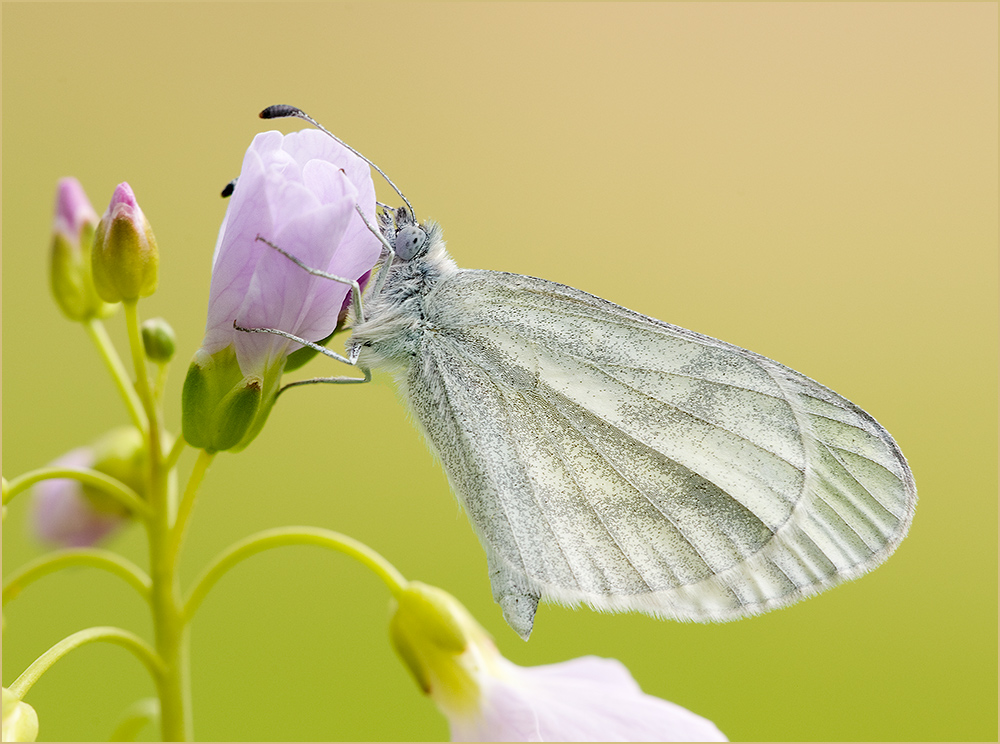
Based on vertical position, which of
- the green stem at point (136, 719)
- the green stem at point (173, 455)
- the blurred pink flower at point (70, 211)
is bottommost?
the green stem at point (136, 719)

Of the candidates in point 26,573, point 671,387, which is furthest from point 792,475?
point 26,573

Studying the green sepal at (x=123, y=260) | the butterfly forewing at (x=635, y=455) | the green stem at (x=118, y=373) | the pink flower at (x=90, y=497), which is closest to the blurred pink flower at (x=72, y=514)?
the pink flower at (x=90, y=497)

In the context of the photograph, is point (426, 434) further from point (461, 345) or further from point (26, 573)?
point (26, 573)

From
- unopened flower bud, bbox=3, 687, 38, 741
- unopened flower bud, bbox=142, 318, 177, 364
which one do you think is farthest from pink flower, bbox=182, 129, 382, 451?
unopened flower bud, bbox=3, 687, 38, 741

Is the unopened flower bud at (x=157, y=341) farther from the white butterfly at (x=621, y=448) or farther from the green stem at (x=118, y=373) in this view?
the white butterfly at (x=621, y=448)

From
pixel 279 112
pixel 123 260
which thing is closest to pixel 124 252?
pixel 123 260

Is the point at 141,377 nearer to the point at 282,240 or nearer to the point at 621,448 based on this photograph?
the point at 282,240

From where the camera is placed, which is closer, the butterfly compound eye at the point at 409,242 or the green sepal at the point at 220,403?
the green sepal at the point at 220,403
